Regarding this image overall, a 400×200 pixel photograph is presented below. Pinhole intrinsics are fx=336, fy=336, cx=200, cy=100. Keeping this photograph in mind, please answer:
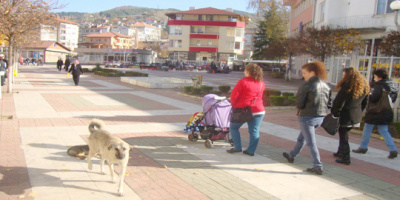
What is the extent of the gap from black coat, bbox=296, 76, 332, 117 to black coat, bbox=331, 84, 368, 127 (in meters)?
0.64

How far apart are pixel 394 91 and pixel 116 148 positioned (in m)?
5.44

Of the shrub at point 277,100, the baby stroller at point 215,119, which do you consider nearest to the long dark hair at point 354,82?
the baby stroller at point 215,119

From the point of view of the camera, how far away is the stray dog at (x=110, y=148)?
4.06 m

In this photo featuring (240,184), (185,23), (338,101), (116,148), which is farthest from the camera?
(185,23)

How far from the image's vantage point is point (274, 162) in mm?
5805

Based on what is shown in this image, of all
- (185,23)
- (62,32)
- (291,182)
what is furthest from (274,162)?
(62,32)

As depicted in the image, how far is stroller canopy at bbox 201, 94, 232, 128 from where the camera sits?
21.6 feet

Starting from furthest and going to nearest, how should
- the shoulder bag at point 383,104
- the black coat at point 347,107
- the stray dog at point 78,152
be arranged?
the shoulder bag at point 383,104 < the black coat at point 347,107 < the stray dog at point 78,152

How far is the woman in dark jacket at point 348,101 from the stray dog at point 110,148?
3.63 m

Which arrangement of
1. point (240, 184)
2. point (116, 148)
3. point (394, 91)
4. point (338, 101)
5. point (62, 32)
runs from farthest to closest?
point (62, 32) < point (394, 91) < point (338, 101) < point (240, 184) < point (116, 148)

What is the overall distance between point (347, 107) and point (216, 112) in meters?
2.36

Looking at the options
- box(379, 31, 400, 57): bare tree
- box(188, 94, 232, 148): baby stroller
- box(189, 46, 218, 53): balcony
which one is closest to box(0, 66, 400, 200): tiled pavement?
box(188, 94, 232, 148): baby stroller

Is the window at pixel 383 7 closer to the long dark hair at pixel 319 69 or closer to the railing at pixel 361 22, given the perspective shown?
the railing at pixel 361 22

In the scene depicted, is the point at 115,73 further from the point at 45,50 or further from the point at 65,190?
the point at 45,50
